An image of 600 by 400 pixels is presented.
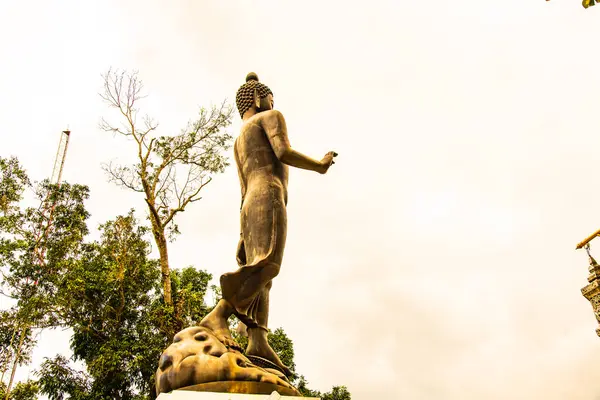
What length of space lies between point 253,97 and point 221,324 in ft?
7.10

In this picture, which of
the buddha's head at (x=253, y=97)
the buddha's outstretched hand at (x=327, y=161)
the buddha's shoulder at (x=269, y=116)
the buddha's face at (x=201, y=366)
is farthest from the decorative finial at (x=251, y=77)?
the buddha's face at (x=201, y=366)

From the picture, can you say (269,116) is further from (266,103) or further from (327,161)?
(327,161)

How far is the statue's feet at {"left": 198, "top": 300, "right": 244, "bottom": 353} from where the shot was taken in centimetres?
357

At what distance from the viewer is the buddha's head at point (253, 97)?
466 centimetres

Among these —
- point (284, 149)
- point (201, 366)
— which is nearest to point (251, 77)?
point (284, 149)

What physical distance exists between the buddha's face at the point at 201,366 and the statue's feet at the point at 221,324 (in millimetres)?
151

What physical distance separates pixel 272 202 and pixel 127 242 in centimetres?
1354

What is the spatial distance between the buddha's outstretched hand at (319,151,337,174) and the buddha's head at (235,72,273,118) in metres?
0.88

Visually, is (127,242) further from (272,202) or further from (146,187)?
(272,202)

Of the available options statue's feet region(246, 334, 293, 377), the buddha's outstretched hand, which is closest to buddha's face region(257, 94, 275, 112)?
the buddha's outstretched hand

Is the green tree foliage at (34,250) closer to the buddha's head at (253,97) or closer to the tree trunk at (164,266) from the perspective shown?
the tree trunk at (164,266)

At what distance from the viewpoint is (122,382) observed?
1379 cm

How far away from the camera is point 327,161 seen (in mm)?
4207

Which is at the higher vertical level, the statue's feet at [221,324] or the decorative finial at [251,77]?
the decorative finial at [251,77]
